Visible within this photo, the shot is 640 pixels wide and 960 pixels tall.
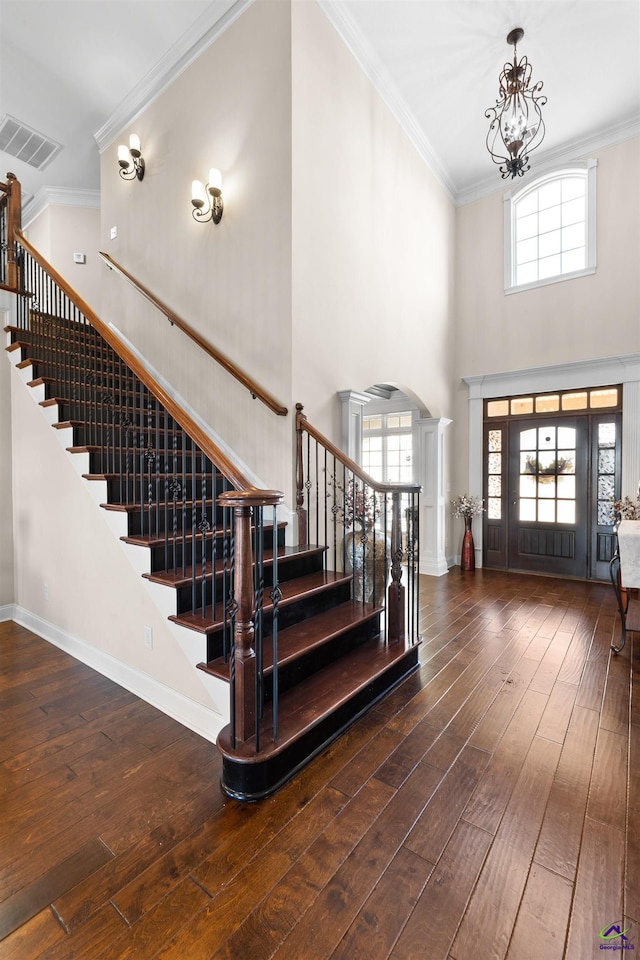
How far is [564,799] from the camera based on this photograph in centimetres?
176

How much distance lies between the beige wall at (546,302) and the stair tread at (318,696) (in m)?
4.02

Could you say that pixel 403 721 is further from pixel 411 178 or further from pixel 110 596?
pixel 411 178

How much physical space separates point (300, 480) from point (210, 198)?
106 inches

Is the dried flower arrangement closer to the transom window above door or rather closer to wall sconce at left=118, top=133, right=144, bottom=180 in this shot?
the transom window above door

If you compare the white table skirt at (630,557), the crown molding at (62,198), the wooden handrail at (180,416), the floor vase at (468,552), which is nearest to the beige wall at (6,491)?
the wooden handrail at (180,416)

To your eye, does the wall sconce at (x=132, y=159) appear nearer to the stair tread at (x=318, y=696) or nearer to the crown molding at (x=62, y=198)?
the crown molding at (x=62, y=198)

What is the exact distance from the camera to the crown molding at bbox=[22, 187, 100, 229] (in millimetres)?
6363

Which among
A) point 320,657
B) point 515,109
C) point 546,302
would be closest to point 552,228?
point 546,302

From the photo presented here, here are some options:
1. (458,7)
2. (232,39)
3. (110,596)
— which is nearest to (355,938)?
(110,596)

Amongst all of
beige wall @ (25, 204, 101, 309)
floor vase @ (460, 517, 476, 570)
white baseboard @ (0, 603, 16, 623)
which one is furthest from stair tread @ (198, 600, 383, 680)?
beige wall @ (25, 204, 101, 309)

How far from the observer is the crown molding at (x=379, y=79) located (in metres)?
3.70

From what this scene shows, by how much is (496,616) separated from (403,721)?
6.77 ft

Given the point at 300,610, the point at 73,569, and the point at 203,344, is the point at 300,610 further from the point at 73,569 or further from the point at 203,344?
the point at 203,344

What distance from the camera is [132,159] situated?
4.60 metres
